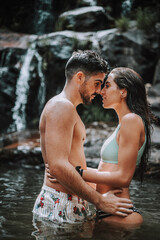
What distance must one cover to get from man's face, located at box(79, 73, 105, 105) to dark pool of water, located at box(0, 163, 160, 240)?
1351 mm

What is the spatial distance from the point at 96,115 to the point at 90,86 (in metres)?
10.00

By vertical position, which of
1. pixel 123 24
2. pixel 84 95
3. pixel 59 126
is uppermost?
pixel 123 24

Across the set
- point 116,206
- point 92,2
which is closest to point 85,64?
point 116,206

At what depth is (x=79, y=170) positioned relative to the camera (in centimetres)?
296

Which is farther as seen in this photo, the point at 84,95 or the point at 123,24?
the point at 123,24

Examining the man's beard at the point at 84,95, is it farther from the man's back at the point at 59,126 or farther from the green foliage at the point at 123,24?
the green foliage at the point at 123,24

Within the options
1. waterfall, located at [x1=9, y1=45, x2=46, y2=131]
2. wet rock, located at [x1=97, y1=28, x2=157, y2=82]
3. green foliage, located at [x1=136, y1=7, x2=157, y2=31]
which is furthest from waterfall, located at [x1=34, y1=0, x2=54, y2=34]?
green foliage, located at [x1=136, y1=7, x2=157, y2=31]

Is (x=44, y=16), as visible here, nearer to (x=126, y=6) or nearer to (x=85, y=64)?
(x=126, y=6)

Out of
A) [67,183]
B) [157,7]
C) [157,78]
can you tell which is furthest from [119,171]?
[157,7]

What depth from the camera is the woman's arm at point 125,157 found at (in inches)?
113

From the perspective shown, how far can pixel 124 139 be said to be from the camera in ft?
9.48

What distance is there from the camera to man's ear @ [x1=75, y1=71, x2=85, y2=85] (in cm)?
306

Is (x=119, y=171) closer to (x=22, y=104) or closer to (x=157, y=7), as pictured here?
(x=22, y=104)

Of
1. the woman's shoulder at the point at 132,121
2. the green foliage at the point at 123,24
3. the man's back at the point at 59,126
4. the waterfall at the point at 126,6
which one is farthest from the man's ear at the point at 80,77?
the waterfall at the point at 126,6
